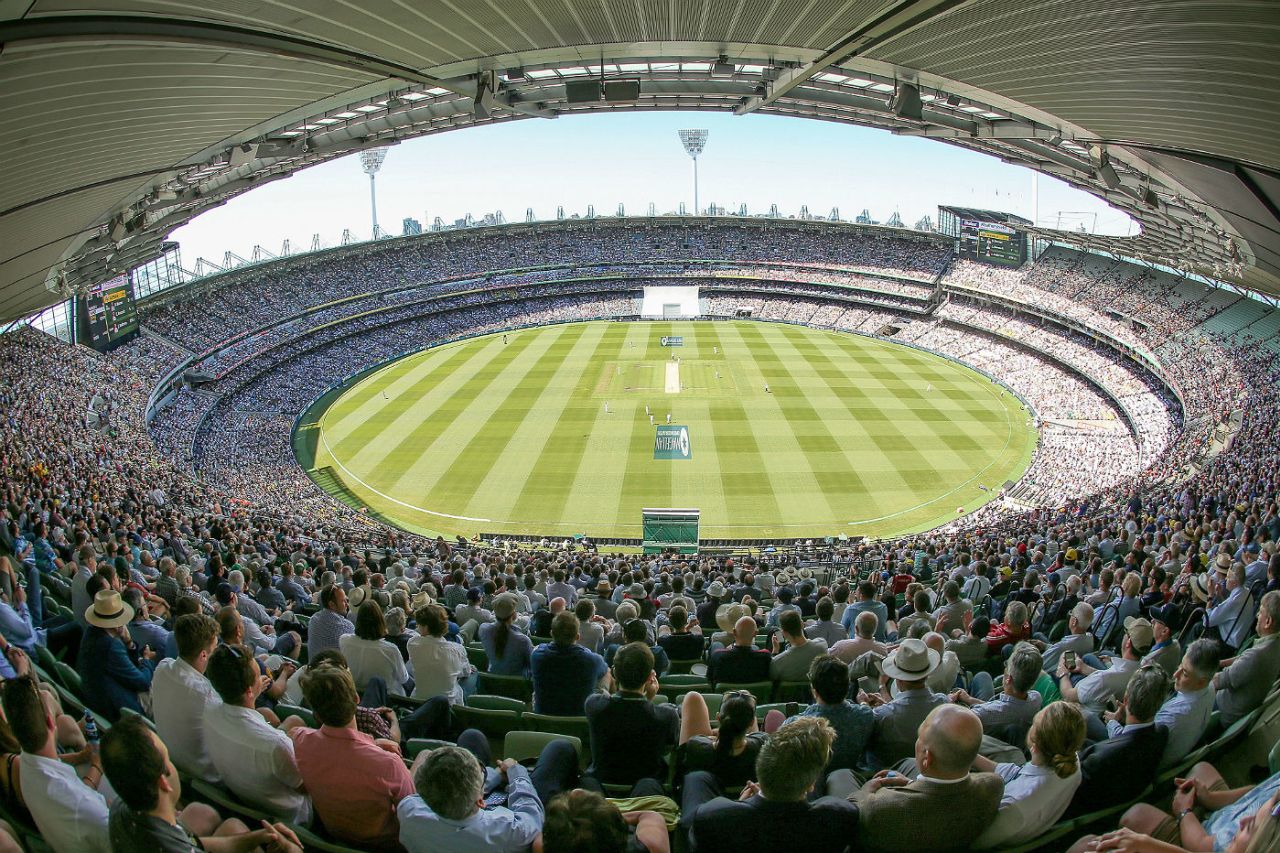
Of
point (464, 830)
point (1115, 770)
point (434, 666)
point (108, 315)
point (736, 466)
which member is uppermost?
point (108, 315)

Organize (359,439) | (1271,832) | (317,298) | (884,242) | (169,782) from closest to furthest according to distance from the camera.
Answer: (1271,832) < (169,782) < (359,439) < (317,298) < (884,242)

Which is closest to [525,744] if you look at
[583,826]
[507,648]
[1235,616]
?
[583,826]

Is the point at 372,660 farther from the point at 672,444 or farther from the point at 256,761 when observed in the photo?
the point at 672,444

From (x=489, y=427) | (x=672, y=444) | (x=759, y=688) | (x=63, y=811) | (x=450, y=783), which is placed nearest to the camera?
(x=450, y=783)

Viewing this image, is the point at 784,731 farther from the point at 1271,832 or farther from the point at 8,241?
the point at 8,241

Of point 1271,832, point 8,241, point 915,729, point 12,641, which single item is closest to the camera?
point 1271,832

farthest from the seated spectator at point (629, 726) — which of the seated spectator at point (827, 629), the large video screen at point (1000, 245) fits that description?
the large video screen at point (1000, 245)

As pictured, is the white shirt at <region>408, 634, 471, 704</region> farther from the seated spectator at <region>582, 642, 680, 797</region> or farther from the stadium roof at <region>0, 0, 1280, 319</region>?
the stadium roof at <region>0, 0, 1280, 319</region>

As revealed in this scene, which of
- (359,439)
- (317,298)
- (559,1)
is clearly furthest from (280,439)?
(559,1)
